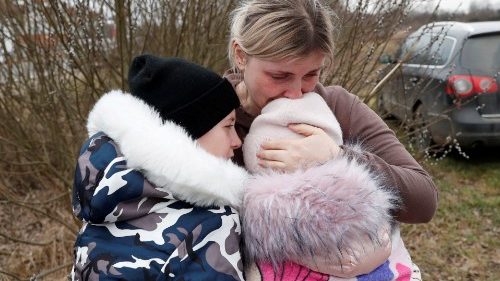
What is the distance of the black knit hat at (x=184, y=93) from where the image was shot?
1408 millimetres

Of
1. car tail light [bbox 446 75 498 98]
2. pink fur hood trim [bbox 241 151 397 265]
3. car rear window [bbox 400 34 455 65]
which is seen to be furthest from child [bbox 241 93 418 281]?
car tail light [bbox 446 75 498 98]

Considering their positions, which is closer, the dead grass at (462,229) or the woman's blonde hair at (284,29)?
the woman's blonde hair at (284,29)

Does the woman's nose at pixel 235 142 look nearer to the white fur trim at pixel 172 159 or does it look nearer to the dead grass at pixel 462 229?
the white fur trim at pixel 172 159

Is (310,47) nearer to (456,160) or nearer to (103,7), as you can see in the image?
(103,7)

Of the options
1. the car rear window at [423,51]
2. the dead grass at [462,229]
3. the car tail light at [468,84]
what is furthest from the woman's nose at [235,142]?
the car tail light at [468,84]

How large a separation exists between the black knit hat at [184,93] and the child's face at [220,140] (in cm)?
2

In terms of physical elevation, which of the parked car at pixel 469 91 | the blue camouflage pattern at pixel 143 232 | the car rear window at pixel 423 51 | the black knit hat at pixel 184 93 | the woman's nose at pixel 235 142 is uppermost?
the black knit hat at pixel 184 93

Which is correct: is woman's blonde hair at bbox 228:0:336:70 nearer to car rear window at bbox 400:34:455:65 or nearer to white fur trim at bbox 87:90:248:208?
white fur trim at bbox 87:90:248:208

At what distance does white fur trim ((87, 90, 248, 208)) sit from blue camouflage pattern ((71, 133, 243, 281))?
1.2 inches

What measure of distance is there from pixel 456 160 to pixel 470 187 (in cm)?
65

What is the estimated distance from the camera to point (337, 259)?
131cm

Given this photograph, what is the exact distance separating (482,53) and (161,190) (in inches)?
195

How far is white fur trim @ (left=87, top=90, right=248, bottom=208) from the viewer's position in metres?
1.29

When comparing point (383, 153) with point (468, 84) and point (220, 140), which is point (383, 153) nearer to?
point (220, 140)
